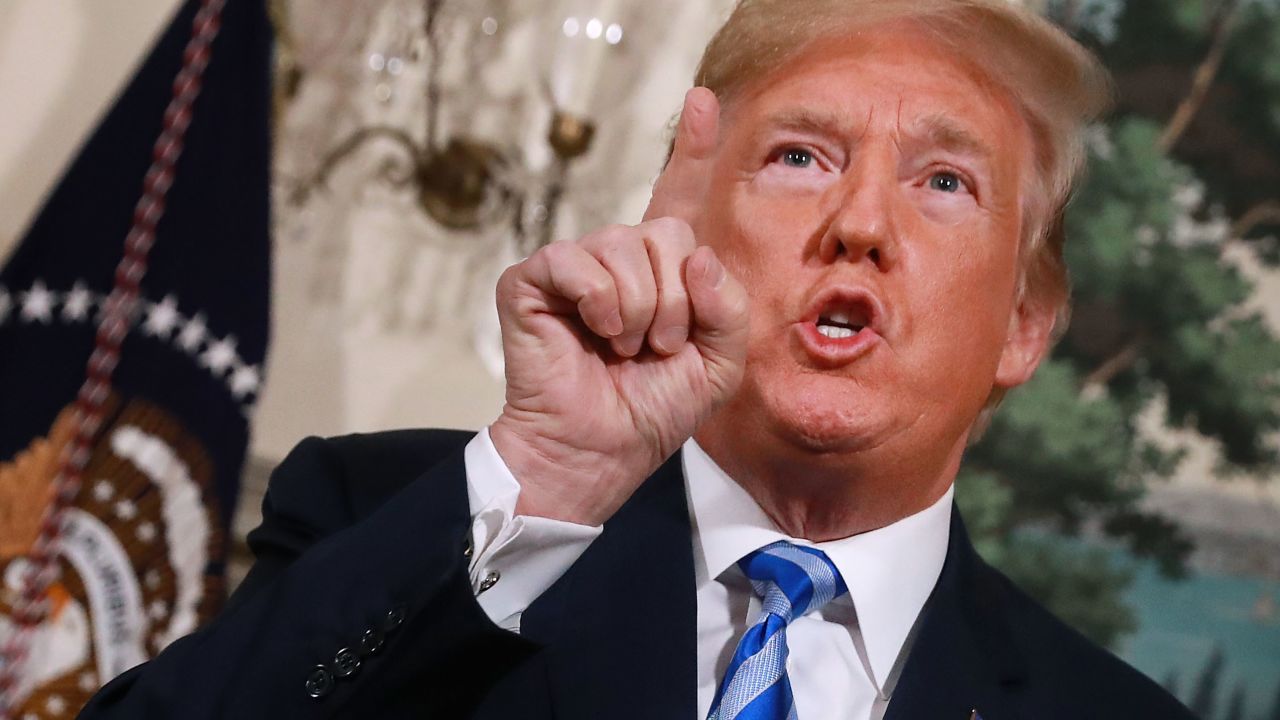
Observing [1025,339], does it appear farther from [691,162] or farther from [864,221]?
[691,162]

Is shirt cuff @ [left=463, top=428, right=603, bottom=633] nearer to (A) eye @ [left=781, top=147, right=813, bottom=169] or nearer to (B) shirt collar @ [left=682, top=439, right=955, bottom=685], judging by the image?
(B) shirt collar @ [left=682, top=439, right=955, bottom=685]

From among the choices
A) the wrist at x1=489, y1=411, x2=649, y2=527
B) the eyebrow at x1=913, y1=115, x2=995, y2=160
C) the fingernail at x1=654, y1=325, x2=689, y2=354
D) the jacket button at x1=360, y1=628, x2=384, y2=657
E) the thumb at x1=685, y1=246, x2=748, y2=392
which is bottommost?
the jacket button at x1=360, y1=628, x2=384, y2=657

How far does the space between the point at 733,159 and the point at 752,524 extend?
0.39 metres

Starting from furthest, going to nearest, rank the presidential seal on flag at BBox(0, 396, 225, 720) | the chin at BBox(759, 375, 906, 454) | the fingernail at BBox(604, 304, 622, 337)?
the presidential seal on flag at BBox(0, 396, 225, 720), the chin at BBox(759, 375, 906, 454), the fingernail at BBox(604, 304, 622, 337)

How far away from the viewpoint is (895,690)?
128cm

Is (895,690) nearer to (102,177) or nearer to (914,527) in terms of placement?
(914,527)

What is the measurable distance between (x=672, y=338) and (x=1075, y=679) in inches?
27.0

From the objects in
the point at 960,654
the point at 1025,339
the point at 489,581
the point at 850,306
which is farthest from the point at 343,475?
the point at 1025,339

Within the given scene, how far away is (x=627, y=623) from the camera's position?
4.15ft

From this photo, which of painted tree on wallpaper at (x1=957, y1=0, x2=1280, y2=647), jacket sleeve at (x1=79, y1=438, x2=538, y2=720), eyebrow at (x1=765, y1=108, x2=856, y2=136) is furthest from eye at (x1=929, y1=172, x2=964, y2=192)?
painted tree on wallpaper at (x1=957, y1=0, x2=1280, y2=647)

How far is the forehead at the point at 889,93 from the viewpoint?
1.36 m

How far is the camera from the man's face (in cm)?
128

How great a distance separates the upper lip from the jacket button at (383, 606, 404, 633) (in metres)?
0.49

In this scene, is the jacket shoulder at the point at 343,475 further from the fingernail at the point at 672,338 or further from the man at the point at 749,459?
the fingernail at the point at 672,338
